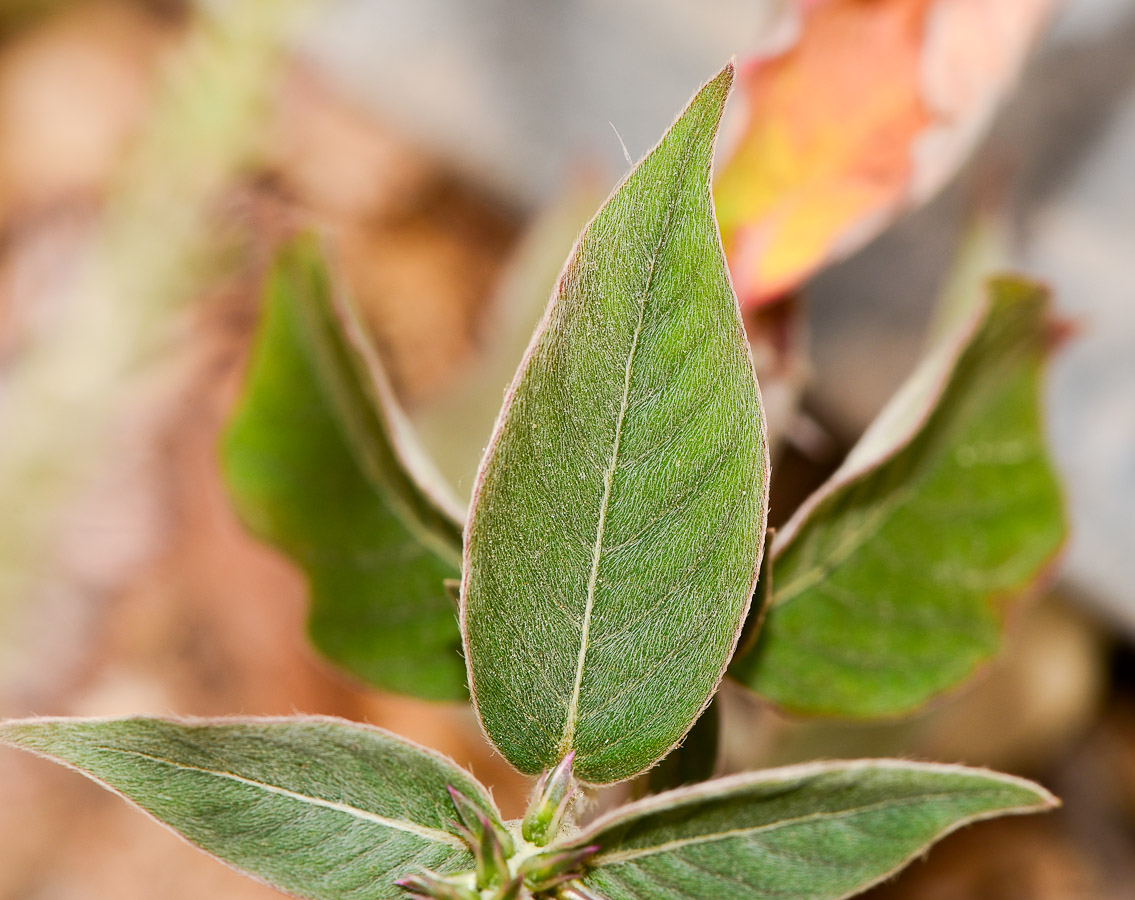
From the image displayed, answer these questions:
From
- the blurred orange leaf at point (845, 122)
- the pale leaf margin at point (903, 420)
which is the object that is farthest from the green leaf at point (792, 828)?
the blurred orange leaf at point (845, 122)

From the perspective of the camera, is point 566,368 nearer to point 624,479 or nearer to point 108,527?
point 624,479

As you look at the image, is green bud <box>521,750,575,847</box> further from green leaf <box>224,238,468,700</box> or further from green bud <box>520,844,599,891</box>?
green leaf <box>224,238,468,700</box>

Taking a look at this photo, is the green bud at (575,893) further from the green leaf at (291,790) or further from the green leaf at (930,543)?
the green leaf at (930,543)

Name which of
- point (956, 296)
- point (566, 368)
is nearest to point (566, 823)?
point (566, 368)

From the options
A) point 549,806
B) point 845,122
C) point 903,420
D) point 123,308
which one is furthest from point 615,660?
point 123,308

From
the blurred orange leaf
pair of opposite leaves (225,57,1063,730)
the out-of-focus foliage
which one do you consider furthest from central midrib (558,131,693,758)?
the out-of-focus foliage
